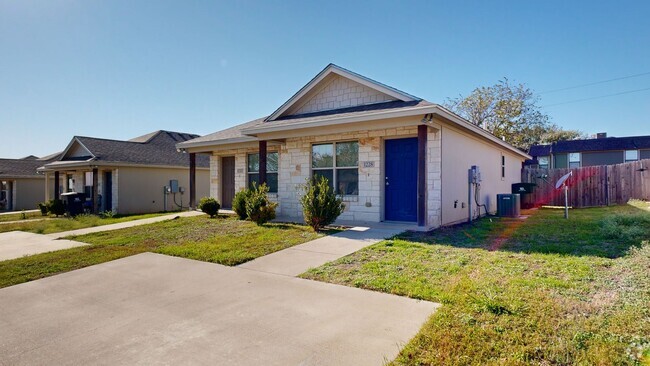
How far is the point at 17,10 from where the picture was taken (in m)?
8.35

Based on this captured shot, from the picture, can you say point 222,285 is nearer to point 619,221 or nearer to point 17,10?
point 619,221

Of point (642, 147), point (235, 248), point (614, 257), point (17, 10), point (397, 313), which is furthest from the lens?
point (642, 147)

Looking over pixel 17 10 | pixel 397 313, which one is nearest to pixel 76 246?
pixel 17 10

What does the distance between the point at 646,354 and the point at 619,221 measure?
6.64 metres

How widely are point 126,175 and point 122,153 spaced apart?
131cm

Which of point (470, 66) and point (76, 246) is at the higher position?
point (470, 66)

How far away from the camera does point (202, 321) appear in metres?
3.34

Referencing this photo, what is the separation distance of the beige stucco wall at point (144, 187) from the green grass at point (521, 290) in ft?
49.1

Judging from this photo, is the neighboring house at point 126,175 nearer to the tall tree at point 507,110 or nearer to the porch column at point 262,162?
the porch column at point 262,162

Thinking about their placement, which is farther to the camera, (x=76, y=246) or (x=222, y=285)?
(x=76, y=246)

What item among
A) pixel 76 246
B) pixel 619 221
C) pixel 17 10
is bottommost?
pixel 76 246

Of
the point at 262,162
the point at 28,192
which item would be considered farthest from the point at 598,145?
the point at 28,192

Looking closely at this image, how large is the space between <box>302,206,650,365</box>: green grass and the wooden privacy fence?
9.08 meters

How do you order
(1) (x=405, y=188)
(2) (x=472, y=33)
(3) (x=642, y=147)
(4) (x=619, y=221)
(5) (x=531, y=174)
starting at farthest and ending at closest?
(3) (x=642, y=147), (5) (x=531, y=174), (2) (x=472, y=33), (1) (x=405, y=188), (4) (x=619, y=221)
